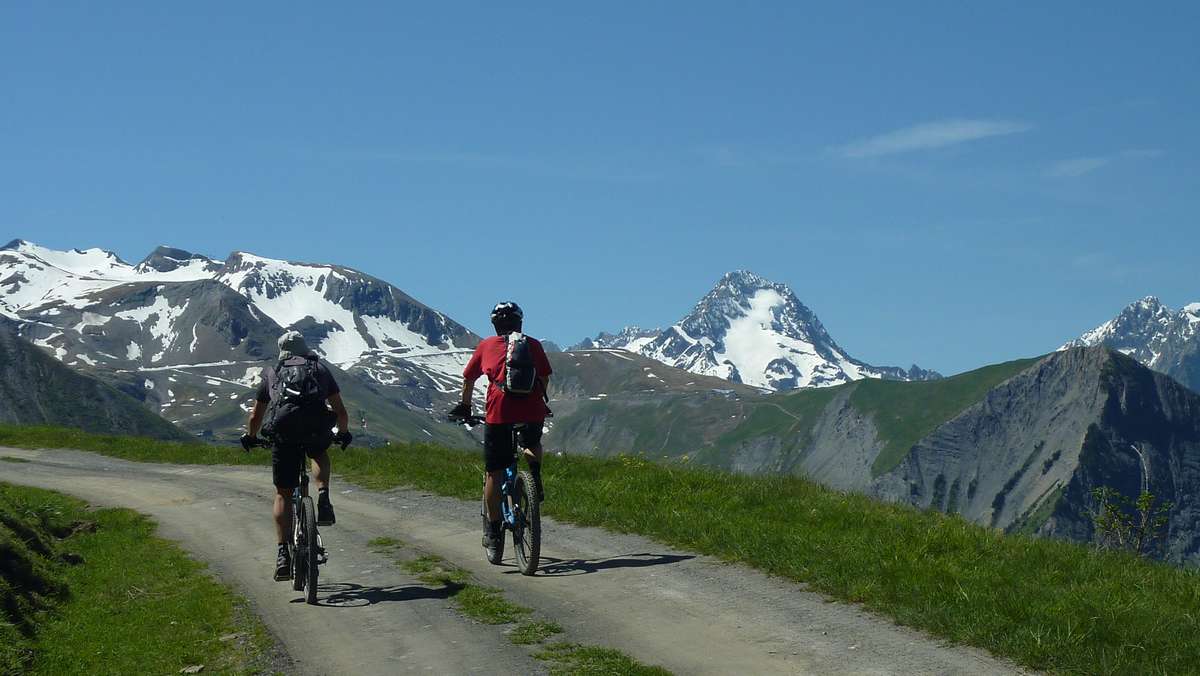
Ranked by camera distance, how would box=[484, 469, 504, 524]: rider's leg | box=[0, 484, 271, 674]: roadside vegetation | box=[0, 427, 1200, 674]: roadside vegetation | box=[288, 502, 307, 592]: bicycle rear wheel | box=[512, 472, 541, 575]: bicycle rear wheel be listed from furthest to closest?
box=[484, 469, 504, 524]: rider's leg → box=[512, 472, 541, 575]: bicycle rear wheel → box=[288, 502, 307, 592]: bicycle rear wheel → box=[0, 484, 271, 674]: roadside vegetation → box=[0, 427, 1200, 674]: roadside vegetation

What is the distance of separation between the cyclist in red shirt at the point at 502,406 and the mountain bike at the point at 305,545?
219cm

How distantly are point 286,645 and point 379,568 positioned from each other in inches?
162

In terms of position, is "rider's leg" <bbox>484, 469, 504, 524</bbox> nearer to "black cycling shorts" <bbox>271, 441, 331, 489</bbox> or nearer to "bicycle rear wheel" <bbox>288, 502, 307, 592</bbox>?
"black cycling shorts" <bbox>271, 441, 331, 489</bbox>

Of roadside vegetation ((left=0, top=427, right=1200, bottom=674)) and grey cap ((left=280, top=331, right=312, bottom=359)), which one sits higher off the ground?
grey cap ((left=280, top=331, right=312, bottom=359))

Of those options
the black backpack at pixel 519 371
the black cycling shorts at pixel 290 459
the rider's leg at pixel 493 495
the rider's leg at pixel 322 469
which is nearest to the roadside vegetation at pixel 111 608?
the black cycling shorts at pixel 290 459

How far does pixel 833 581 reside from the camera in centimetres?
1323

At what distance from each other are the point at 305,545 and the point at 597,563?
3671mm

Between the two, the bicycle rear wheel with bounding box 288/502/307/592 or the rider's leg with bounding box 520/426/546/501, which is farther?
the rider's leg with bounding box 520/426/546/501

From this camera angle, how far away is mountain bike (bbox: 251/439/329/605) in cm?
1363

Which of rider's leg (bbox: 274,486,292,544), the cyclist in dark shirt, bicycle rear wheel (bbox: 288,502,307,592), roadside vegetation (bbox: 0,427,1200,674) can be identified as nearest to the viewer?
roadside vegetation (bbox: 0,427,1200,674)

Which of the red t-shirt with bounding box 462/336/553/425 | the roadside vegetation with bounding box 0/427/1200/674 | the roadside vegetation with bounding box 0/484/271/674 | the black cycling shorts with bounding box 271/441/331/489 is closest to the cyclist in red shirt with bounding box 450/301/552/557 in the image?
the red t-shirt with bounding box 462/336/553/425

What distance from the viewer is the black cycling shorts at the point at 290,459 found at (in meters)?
14.1

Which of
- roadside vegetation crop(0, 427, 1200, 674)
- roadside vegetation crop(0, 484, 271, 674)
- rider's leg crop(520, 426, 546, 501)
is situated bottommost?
roadside vegetation crop(0, 484, 271, 674)

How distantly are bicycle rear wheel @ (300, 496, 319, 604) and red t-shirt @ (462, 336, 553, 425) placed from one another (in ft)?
8.02
